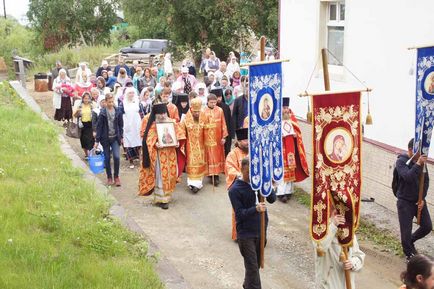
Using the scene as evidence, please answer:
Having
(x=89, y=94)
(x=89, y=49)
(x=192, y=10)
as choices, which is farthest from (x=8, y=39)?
(x=89, y=94)

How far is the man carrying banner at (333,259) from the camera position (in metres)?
5.59

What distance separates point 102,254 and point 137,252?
426 mm

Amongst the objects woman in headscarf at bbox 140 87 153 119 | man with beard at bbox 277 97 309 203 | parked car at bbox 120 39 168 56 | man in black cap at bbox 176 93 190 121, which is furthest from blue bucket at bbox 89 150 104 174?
parked car at bbox 120 39 168 56

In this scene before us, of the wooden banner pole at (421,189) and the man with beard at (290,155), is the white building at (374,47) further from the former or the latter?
the wooden banner pole at (421,189)

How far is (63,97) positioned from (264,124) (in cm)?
1156

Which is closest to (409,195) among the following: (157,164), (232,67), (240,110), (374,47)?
(374,47)

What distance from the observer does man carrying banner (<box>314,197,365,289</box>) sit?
5.59 m

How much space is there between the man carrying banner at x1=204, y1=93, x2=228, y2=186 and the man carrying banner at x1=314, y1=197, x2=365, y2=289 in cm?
593

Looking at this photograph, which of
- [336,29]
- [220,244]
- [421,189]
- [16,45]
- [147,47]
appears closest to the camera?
[421,189]

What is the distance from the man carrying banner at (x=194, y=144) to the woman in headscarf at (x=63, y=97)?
6.72 metres

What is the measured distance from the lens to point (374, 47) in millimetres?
10953

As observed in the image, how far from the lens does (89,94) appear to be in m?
13.5

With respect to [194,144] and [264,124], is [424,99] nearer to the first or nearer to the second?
[264,124]

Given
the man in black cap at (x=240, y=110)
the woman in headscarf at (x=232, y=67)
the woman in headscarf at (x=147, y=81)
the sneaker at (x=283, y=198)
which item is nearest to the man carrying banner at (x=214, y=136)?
the man in black cap at (x=240, y=110)
